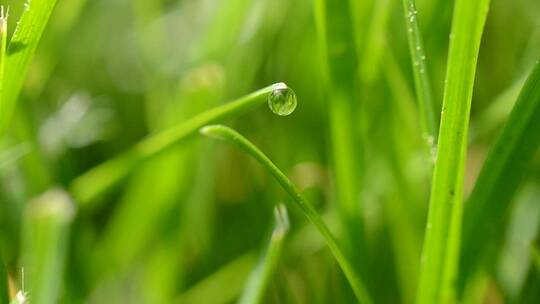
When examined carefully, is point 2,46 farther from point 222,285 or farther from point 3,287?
point 222,285

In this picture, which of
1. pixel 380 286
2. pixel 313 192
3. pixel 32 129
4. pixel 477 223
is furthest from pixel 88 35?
pixel 477 223

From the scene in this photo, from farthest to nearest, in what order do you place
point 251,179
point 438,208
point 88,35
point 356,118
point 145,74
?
point 88,35 → point 145,74 → point 251,179 → point 356,118 → point 438,208

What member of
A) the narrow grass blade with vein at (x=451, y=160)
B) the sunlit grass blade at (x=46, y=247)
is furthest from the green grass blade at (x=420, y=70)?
the sunlit grass blade at (x=46, y=247)

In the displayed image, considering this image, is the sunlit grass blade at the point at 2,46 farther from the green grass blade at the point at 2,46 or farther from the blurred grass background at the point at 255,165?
the blurred grass background at the point at 255,165

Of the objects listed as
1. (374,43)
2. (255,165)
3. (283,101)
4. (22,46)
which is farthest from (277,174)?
(255,165)

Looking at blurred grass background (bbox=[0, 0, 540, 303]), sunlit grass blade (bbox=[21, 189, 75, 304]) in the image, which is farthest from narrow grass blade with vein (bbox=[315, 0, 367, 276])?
sunlit grass blade (bbox=[21, 189, 75, 304])

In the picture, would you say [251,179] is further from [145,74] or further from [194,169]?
[145,74]
